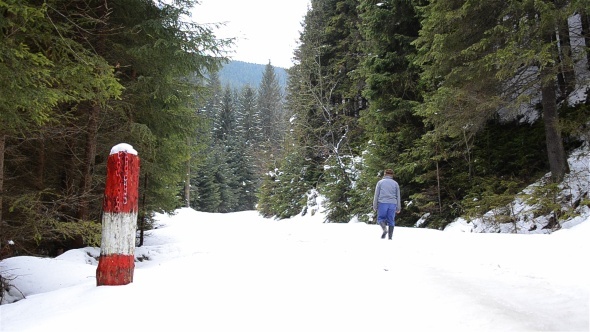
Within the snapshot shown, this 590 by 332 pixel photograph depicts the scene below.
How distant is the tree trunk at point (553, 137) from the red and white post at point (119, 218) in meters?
10.6

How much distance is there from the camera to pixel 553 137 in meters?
9.88

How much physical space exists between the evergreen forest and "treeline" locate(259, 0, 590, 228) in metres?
0.06

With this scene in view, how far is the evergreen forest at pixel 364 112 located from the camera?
5441 millimetres

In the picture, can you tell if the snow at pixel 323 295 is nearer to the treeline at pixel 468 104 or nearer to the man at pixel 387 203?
the man at pixel 387 203

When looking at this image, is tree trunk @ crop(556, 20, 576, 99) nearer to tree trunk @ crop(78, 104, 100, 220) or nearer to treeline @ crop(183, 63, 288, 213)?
tree trunk @ crop(78, 104, 100, 220)

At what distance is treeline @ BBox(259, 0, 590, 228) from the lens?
9297 mm

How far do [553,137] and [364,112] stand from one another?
340 inches

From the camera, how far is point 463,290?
3.74m

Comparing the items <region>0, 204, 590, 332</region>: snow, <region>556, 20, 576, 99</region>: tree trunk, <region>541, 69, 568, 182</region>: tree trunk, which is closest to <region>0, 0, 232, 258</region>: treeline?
<region>0, 204, 590, 332</region>: snow

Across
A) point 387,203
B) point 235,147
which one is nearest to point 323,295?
point 387,203

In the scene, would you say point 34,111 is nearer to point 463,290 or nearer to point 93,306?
point 93,306

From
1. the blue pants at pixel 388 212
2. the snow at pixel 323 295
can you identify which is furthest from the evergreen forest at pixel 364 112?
the blue pants at pixel 388 212

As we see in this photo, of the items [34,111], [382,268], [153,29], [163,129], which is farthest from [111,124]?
[382,268]

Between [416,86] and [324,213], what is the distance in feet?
32.7
